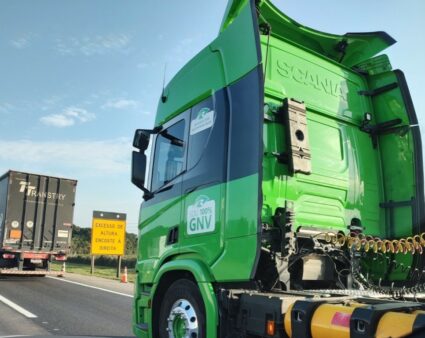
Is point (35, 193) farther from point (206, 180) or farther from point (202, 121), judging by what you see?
point (206, 180)

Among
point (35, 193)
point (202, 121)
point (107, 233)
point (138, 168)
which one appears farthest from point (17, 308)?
point (107, 233)

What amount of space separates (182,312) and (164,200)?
4.17ft

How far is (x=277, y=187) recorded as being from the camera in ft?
14.5

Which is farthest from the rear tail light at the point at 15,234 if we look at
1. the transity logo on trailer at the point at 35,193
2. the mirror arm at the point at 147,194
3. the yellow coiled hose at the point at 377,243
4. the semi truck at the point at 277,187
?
the yellow coiled hose at the point at 377,243

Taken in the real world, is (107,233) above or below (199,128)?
below

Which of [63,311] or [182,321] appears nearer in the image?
[182,321]

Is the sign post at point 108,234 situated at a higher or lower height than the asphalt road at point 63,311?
higher

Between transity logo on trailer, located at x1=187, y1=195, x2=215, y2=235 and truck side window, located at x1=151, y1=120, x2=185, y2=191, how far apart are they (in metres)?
0.56

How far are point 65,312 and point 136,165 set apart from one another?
18.5ft

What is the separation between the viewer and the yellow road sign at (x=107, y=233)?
2300 centimetres

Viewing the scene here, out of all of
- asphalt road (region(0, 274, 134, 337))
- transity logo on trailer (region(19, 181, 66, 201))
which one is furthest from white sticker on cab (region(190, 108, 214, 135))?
transity logo on trailer (region(19, 181, 66, 201))

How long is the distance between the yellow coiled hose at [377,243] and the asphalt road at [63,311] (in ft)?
14.5

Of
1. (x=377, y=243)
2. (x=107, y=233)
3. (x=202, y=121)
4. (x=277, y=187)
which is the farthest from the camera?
(x=107, y=233)

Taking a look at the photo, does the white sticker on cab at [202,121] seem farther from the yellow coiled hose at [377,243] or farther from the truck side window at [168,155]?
the yellow coiled hose at [377,243]
